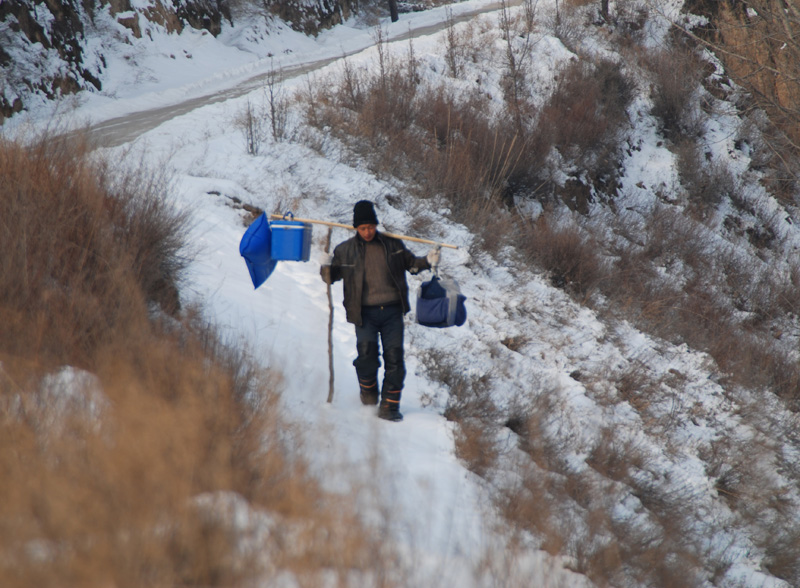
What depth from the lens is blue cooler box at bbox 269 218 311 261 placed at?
3936mm

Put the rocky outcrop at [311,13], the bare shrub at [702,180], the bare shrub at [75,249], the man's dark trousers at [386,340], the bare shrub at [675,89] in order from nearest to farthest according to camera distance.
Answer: the bare shrub at [75,249], the man's dark trousers at [386,340], the bare shrub at [702,180], the bare shrub at [675,89], the rocky outcrop at [311,13]

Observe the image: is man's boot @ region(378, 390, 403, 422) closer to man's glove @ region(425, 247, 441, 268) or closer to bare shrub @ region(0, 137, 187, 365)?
man's glove @ region(425, 247, 441, 268)

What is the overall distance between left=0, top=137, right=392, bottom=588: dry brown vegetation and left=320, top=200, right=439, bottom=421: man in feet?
3.01

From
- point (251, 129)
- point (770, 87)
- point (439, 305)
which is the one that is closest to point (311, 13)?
point (251, 129)

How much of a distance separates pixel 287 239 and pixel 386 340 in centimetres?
111

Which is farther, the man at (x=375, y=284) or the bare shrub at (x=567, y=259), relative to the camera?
the bare shrub at (x=567, y=259)

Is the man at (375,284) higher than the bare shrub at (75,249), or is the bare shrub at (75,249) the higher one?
the bare shrub at (75,249)

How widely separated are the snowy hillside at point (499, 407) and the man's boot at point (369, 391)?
0.39 feet

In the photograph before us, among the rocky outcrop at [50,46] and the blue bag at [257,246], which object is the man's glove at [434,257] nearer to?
the blue bag at [257,246]

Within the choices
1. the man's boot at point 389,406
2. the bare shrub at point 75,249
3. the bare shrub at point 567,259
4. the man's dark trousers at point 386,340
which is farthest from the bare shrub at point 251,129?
the man's boot at point 389,406

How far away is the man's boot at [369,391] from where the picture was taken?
179 inches

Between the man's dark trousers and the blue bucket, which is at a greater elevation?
the blue bucket

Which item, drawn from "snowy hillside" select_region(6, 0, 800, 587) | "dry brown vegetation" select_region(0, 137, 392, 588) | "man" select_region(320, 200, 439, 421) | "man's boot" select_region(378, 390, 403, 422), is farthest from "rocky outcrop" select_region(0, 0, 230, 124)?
"man's boot" select_region(378, 390, 403, 422)

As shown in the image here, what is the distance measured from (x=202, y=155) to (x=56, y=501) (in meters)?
7.71
